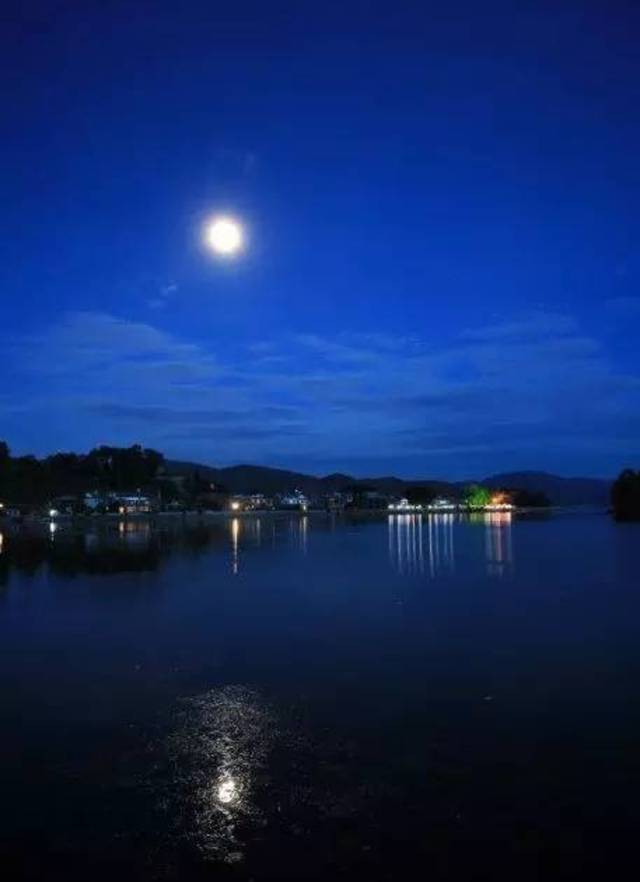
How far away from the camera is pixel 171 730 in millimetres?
11031

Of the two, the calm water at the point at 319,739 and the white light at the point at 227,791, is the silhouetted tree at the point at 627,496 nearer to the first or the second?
the calm water at the point at 319,739

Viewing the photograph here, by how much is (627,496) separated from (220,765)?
5824 inches

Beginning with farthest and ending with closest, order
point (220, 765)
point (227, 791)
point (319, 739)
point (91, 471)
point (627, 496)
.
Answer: point (91, 471)
point (627, 496)
point (319, 739)
point (220, 765)
point (227, 791)

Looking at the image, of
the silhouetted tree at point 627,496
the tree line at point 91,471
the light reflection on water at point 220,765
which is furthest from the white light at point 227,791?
the tree line at point 91,471

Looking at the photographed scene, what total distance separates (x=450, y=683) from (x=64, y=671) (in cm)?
740

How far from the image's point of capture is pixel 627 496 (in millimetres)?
144875

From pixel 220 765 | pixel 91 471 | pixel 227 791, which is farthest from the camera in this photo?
pixel 91 471

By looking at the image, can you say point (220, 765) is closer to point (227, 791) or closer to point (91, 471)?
point (227, 791)

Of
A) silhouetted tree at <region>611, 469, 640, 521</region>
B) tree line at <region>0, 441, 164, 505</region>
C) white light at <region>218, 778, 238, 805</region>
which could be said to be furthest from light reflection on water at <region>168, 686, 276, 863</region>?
tree line at <region>0, 441, 164, 505</region>

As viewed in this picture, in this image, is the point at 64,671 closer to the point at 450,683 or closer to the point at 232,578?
the point at 450,683

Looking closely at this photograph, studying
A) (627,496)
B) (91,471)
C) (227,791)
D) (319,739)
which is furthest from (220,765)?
(91,471)

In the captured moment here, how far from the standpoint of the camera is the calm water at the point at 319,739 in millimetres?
7359

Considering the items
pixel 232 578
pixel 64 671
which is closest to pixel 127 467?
pixel 232 578

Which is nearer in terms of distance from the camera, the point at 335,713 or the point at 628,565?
the point at 335,713
